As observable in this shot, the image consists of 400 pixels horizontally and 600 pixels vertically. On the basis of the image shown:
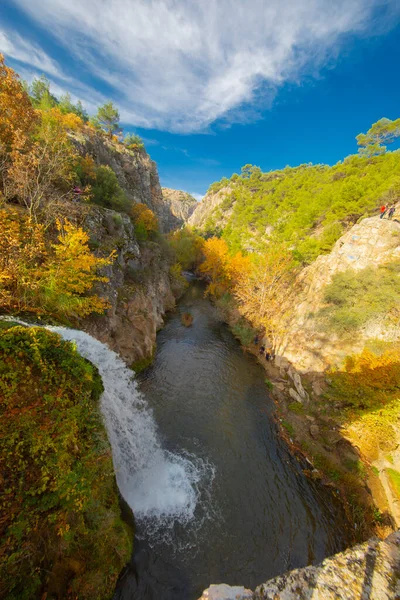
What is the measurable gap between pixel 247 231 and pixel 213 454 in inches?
2094

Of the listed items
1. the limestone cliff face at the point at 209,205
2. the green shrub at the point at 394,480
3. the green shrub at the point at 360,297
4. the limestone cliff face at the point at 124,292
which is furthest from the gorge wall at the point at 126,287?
the limestone cliff face at the point at 209,205

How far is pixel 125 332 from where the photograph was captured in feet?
63.6

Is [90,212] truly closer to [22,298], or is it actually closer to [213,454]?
[22,298]

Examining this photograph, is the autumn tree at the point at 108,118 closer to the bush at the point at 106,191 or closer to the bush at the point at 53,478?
the bush at the point at 106,191

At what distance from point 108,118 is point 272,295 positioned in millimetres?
57394

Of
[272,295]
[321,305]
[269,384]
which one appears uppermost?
[321,305]

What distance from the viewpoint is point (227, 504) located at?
10.9m

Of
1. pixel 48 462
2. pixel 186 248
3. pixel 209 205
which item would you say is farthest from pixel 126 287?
pixel 209 205

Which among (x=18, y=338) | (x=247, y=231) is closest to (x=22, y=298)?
(x=18, y=338)

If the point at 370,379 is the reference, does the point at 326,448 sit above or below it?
below

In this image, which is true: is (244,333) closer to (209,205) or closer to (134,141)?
(134,141)

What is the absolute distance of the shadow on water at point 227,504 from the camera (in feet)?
28.2

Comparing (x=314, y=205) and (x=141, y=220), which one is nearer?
(x=141, y=220)

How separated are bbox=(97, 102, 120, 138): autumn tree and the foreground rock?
67.1 meters
